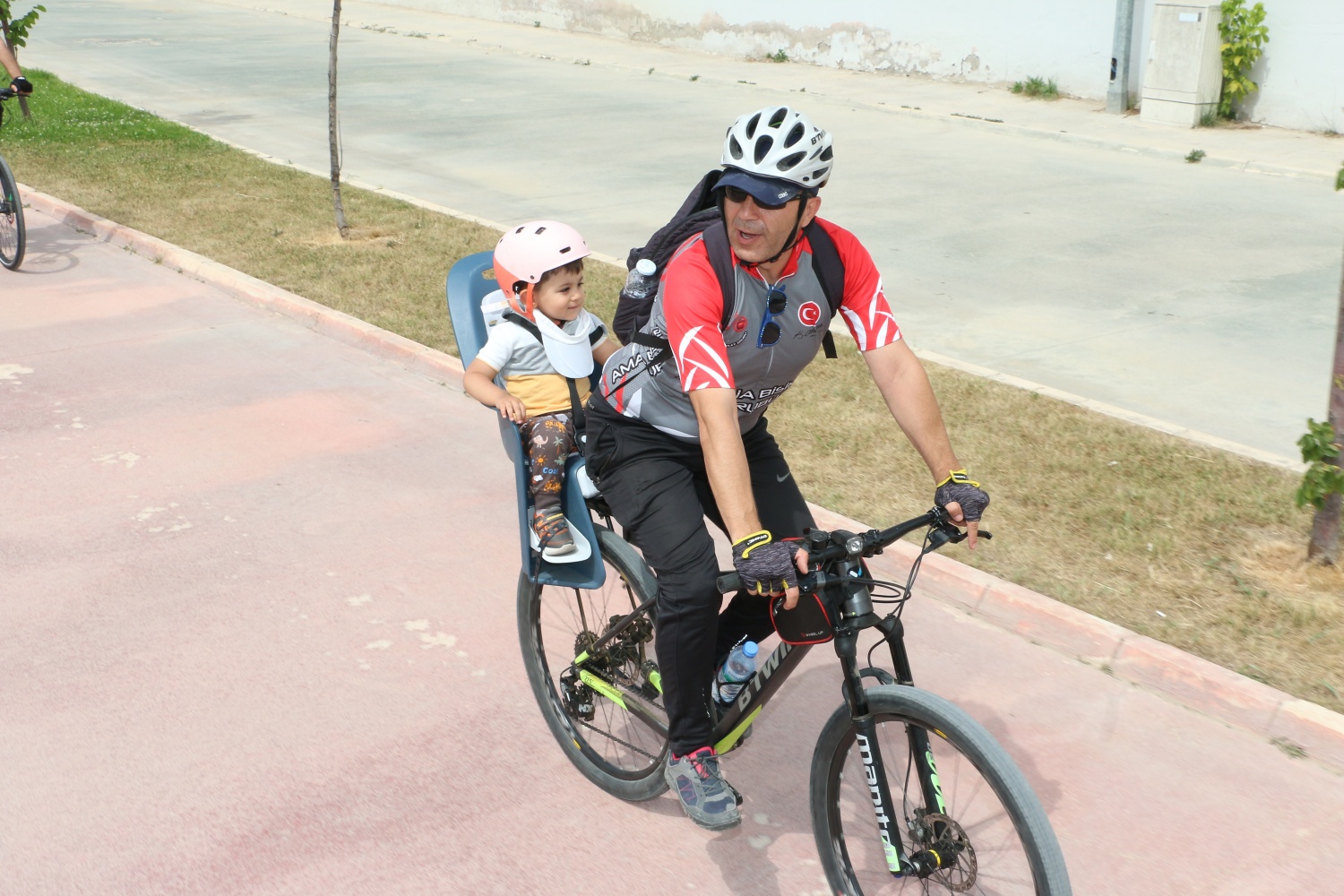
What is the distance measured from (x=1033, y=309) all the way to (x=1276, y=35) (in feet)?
27.9

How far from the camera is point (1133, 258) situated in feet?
35.1

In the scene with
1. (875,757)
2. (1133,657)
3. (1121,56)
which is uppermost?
(1121,56)

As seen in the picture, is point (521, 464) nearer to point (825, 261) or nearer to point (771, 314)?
point (771, 314)

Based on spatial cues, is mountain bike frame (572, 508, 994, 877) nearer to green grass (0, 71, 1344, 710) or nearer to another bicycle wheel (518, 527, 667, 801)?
another bicycle wheel (518, 527, 667, 801)

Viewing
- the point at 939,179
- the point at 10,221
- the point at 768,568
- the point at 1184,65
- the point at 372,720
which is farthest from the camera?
the point at 1184,65

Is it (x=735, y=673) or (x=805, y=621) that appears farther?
(x=735, y=673)

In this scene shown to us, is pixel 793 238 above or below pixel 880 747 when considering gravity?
above

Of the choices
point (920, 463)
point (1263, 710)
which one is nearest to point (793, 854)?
point (1263, 710)

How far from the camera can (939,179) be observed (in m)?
13.9

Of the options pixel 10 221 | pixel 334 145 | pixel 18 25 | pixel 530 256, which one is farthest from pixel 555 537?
pixel 18 25

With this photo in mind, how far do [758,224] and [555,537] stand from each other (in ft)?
4.21

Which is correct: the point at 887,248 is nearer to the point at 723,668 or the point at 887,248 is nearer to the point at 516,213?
the point at 516,213

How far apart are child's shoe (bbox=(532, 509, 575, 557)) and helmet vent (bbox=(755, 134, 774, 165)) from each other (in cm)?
139

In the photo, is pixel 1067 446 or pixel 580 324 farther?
pixel 1067 446
